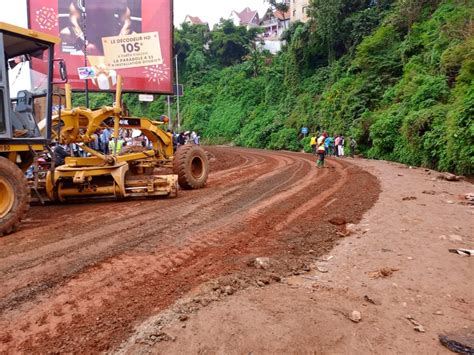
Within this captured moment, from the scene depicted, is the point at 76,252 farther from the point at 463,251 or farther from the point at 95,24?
the point at 95,24

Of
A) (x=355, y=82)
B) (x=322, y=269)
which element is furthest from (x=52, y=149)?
(x=355, y=82)

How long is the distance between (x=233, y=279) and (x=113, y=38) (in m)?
19.3

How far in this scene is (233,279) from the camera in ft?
14.2

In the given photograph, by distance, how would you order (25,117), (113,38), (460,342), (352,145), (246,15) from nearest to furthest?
(460,342), (25,117), (113,38), (352,145), (246,15)

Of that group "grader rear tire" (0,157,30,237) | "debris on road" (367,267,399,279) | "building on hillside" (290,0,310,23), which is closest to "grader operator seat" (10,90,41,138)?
"grader rear tire" (0,157,30,237)

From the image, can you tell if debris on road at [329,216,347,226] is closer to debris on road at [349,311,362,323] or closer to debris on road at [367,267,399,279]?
debris on road at [367,267,399,279]

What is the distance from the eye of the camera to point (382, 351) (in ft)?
10.4

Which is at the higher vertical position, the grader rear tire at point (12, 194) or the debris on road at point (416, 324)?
the grader rear tire at point (12, 194)

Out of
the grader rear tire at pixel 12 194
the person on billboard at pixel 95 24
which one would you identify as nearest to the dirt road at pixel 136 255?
the grader rear tire at pixel 12 194

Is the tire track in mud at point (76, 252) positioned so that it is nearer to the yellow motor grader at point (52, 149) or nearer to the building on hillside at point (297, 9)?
the yellow motor grader at point (52, 149)

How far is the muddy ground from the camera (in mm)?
3293

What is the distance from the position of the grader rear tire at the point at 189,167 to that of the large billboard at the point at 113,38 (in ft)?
34.8

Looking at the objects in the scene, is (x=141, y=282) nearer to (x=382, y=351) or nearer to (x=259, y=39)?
(x=382, y=351)

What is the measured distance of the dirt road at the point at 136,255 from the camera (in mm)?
3515
